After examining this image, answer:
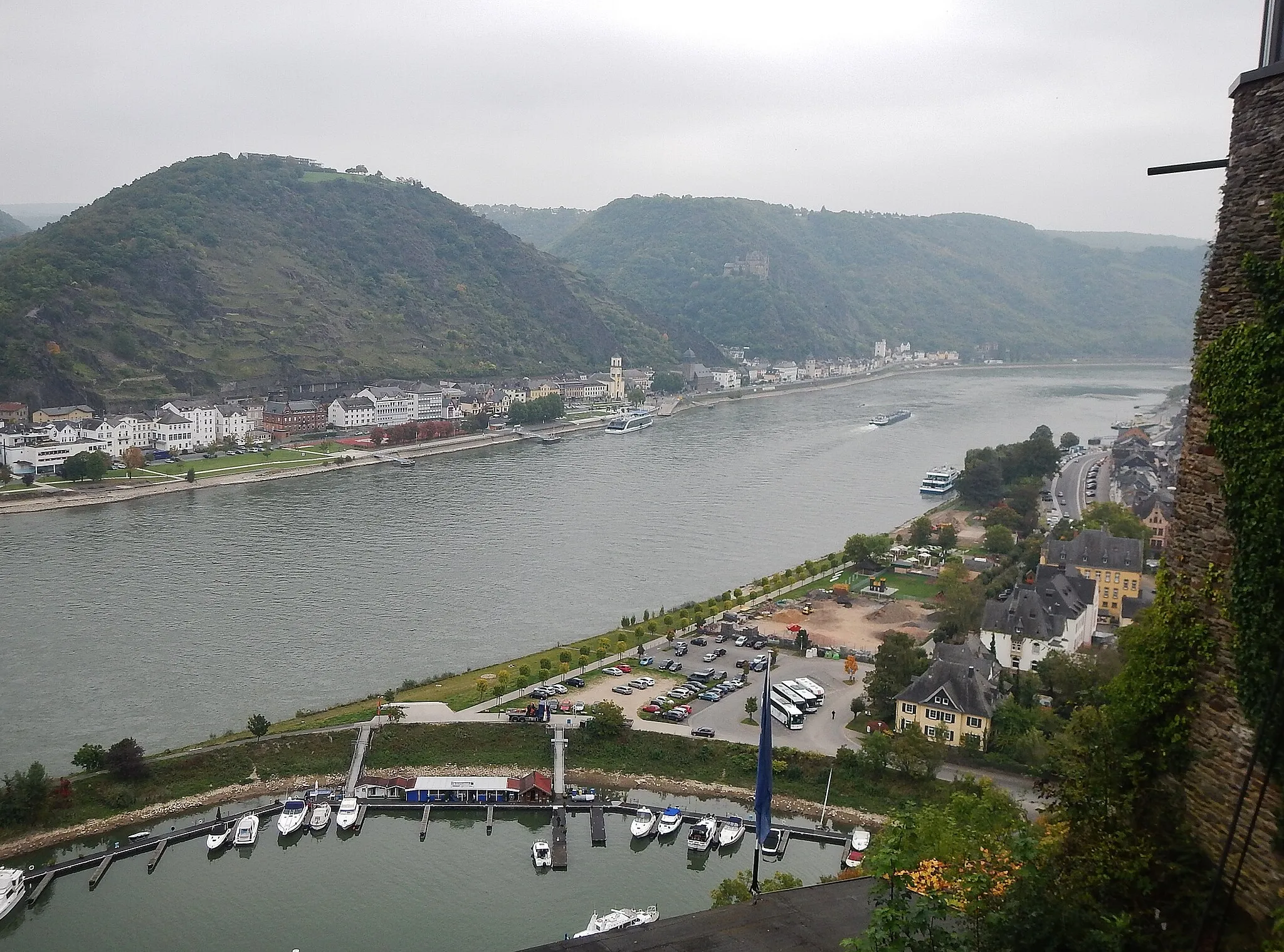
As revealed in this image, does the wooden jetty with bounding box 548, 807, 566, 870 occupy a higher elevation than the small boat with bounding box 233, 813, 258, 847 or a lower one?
lower

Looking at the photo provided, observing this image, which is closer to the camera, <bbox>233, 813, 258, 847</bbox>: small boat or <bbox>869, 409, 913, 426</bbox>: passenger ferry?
<bbox>233, 813, 258, 847</bbox>: small boat

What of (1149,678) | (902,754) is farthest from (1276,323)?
(902,754)

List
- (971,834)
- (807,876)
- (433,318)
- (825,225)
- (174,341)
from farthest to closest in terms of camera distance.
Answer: (825,225)
(433,318)
(174,341)
(807,876)
(971,834)

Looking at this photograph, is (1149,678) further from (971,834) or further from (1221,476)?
(971,834)

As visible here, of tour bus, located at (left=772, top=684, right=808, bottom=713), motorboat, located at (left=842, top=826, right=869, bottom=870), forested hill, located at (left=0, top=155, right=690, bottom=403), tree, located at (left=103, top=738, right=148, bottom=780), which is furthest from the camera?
forested hill, located at (left=0, top=155, right=690, bottom=403)

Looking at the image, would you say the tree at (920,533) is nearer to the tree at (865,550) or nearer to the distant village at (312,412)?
the tree at (865,550)

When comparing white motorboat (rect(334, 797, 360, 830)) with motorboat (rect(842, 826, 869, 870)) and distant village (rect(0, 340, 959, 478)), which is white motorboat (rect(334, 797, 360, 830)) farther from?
distant village (rect(0, 340, 959, 478))

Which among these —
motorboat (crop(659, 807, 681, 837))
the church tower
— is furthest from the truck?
the church tower
